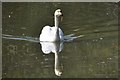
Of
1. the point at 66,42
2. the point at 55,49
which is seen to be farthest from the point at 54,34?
the point at 55,49

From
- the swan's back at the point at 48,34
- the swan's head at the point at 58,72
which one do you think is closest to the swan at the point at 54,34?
the swan's back at the point at 48,34

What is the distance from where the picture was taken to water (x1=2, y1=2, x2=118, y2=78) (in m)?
3.97

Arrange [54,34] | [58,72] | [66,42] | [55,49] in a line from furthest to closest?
[54,34] → [66,42] → [55,49] → [58,72]

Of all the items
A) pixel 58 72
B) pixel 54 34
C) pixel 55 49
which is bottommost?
pixel 58 72

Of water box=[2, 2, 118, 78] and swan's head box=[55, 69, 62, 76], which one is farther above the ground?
water box=[2, 2, 118, 78]

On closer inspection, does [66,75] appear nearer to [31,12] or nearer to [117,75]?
[117,75]

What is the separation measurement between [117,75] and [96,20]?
1.95m

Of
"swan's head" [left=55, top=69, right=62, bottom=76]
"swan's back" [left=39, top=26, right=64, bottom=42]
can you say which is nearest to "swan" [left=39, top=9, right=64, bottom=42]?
"swan's back" [left=39, top=26, right=64, bottom=42]

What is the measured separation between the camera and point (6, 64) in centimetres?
411

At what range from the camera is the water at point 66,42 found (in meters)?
3.97

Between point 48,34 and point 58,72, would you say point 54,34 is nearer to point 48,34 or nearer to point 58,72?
point 48,34

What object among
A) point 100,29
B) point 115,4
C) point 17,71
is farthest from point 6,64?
point 115,4

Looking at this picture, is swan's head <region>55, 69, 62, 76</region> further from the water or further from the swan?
the swan

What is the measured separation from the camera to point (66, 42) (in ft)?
15.6
